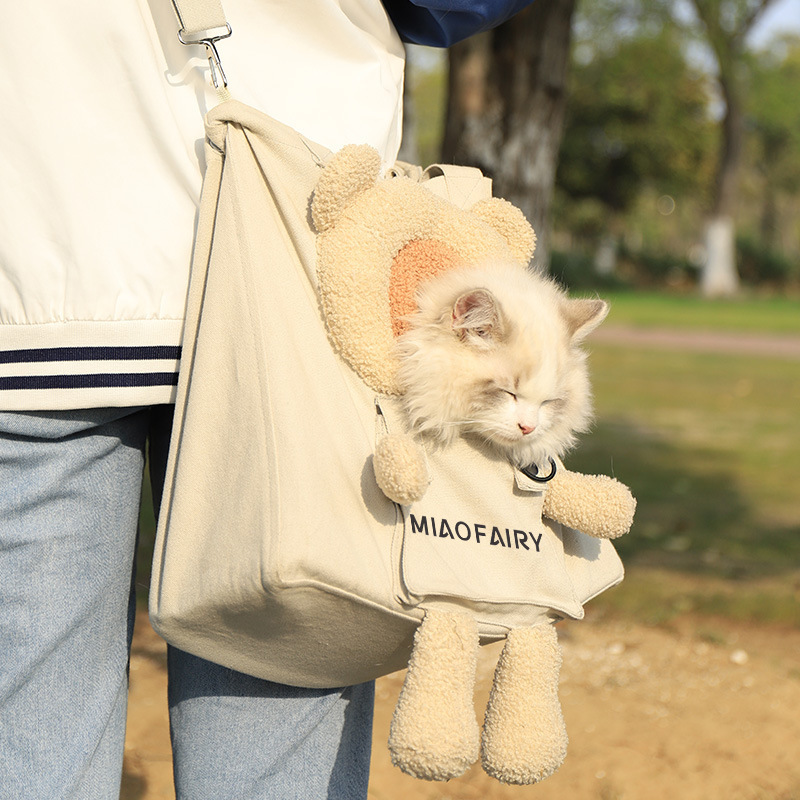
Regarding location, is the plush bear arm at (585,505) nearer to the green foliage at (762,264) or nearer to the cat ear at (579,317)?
the cat ear at (579,317)

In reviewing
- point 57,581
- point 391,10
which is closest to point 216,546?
point 57,581

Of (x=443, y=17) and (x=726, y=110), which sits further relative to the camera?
(x=726, y=110)

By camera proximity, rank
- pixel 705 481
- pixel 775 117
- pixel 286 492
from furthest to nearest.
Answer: pixel 775 117, pixel 705 481, pixel 286 492

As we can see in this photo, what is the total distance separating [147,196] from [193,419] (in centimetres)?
32

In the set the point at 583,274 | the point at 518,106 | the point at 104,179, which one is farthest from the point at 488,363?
the point at 583,274

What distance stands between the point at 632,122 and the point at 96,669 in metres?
32.6

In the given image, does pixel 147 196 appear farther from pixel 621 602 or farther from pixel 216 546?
pixel 621 602

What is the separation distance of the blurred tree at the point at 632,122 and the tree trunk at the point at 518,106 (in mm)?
28140

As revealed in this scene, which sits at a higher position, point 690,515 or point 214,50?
point 214,50

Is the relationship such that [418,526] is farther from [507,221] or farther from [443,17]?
[443,17]

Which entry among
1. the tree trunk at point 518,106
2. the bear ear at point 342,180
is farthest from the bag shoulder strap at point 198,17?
the tree trunk at point 518,106

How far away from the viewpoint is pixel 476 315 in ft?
4.42

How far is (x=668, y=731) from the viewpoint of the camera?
3.14m

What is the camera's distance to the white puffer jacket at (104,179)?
1.30m
